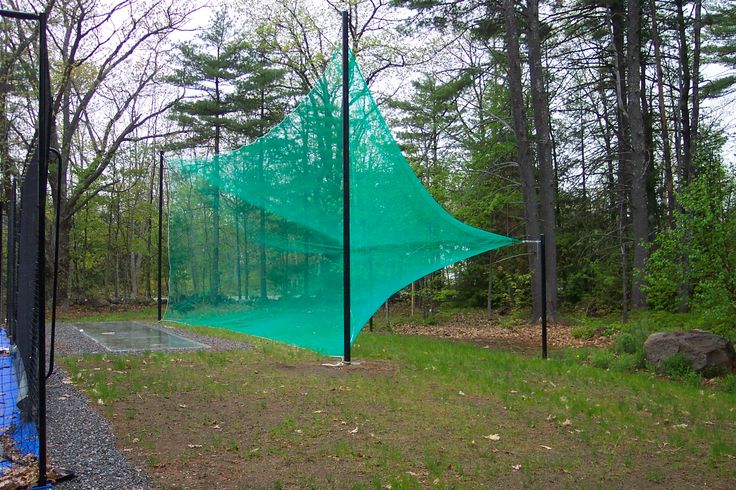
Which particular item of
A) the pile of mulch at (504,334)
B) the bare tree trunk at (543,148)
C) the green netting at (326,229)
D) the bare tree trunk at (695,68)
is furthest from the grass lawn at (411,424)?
the bare tree trunk at (695,68)

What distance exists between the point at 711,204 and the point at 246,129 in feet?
53.4

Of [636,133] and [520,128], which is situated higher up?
[520,128]

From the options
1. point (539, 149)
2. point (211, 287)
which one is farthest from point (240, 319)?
point (539, 149)

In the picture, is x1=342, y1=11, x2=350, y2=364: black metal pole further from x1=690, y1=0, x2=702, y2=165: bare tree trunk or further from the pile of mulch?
x1=690, y1=0, x2=702, y2=165: bare tree trunk

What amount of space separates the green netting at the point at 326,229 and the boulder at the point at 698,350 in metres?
2.38

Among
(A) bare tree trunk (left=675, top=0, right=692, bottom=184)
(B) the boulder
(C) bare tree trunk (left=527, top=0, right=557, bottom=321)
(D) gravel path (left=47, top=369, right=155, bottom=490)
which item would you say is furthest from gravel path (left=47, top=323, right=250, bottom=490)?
(A) bare tree trunk (left=675, top=0, right=692, bottom=184)

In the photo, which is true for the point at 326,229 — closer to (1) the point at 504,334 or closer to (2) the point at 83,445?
(2) the point at 83,445

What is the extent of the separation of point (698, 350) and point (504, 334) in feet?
17.3

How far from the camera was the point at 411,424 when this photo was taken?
13.6 ft

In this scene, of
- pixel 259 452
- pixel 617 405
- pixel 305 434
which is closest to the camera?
pixel 259 452

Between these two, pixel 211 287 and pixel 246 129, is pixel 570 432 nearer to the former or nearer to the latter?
pixel 211 287

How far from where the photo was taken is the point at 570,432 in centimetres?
398

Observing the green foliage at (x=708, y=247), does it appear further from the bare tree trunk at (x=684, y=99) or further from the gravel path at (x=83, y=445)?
the gravel path at (x=83, y=445)

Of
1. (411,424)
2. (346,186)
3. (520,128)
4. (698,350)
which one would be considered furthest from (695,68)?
(411,424)
